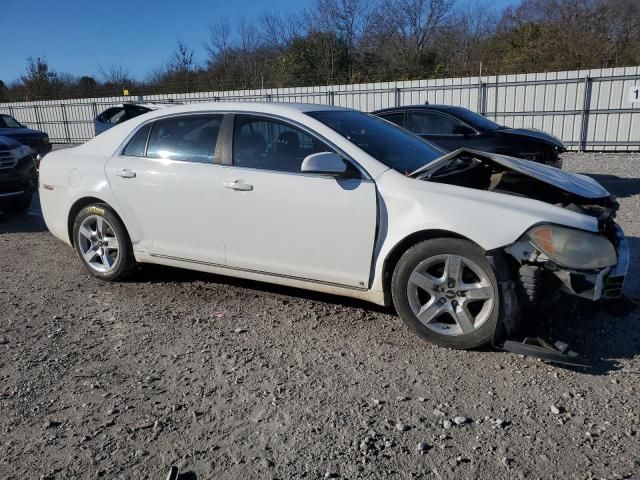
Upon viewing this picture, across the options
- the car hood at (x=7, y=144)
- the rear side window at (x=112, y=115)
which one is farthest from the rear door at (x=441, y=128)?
the rear side window at (x=112, y=115)

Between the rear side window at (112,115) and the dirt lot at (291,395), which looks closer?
the dirt lot at (291,395)

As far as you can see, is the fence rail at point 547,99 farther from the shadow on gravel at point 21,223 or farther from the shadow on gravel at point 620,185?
the shadow on gravel at point 21,223

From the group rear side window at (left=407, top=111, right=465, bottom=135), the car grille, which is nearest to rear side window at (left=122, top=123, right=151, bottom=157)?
the car grille

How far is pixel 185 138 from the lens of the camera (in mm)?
4508

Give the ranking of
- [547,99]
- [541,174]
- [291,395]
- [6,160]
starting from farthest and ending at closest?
1. [547,99]
2. [6,160]
3. [541,174]
4. [291,395]

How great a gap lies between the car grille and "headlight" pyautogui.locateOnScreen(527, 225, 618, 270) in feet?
24.6

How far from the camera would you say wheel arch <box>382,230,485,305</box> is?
346cm

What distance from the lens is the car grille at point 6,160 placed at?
7.77 m

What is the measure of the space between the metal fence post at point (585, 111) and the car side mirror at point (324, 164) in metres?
13.9

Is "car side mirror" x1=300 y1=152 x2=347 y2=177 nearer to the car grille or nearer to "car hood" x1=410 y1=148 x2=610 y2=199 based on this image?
"car hood" x1=410 y1=148 x2=610 y2=199

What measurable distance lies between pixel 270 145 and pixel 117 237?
1740 millimetres

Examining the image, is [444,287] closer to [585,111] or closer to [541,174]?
[541,174]

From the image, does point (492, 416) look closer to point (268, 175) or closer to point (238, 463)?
point (238, 463)

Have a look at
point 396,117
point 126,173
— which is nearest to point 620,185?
point 396,117
